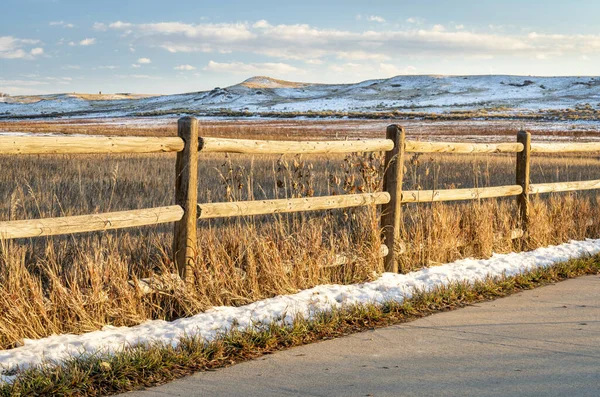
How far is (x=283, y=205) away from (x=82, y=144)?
2.01 meters

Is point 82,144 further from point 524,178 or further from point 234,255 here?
point 524,178

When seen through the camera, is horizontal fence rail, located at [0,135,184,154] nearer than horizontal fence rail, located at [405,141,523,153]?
Yes

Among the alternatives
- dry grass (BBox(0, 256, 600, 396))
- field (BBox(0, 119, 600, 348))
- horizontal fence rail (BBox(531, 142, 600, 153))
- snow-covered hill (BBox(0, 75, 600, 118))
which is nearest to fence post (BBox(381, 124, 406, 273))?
field (BBox(0, 119, 600, 348))

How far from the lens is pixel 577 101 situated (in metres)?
110

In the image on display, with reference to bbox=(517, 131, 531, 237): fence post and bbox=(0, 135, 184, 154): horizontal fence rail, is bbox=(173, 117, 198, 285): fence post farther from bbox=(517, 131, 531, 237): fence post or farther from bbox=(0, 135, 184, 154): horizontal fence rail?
bbox=(517, 131, 531, 237): fence post

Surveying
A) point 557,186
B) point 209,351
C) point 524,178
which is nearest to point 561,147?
point 557,186

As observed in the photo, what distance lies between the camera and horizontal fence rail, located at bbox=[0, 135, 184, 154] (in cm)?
521

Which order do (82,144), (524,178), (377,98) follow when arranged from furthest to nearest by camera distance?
(377,98)
(524,178)
(82,144)

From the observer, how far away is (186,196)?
617 cm

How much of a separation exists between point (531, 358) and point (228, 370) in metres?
2.09

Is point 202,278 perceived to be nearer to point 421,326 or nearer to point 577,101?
point 421,326

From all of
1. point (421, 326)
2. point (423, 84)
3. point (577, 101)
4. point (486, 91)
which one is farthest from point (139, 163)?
point (423, 84)

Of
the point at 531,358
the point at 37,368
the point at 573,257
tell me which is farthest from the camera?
the point at 573,257

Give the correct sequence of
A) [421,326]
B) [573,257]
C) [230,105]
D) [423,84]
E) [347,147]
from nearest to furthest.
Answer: [421,326]
[347,147]
[573,257]
[230,105]
[423,84]
